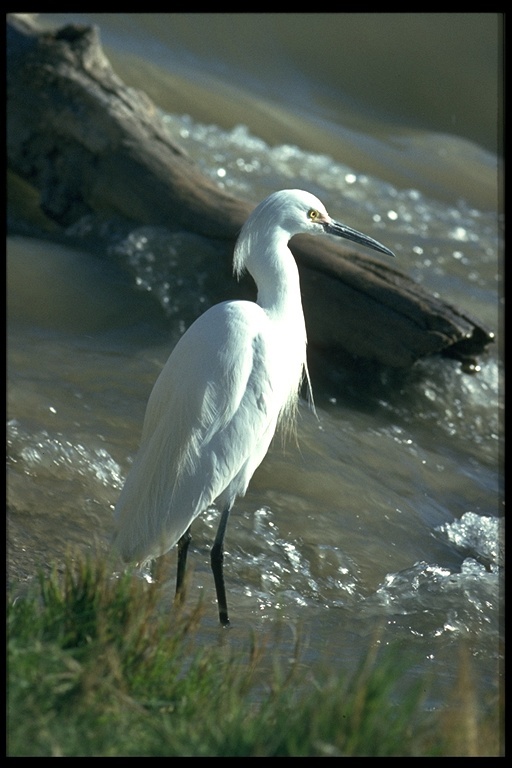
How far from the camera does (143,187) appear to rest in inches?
245

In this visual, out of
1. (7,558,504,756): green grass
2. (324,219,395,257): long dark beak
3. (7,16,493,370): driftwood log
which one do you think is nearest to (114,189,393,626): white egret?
(324,219,395,257): long dark beak

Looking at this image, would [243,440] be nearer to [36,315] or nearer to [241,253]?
[241,253]

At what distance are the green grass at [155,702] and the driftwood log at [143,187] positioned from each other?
128 inches

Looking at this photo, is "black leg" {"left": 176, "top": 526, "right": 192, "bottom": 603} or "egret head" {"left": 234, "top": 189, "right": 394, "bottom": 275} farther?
"egret head" {"left": 234, "top": 189, "right": 394, "bottom": 275}

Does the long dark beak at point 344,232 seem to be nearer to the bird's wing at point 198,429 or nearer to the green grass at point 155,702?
the bird's wing at point 198,429

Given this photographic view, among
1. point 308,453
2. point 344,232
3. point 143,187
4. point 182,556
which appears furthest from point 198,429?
point 143,187

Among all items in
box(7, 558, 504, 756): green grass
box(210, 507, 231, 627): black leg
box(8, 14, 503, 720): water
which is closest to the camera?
box(7, 558, 504, 756): green grass

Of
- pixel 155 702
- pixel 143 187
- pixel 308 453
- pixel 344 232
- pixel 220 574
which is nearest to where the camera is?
pixel 155 702

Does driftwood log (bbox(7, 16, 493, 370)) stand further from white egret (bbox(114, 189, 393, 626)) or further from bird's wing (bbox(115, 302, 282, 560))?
bird's wing (bbox(115, 302, 282, 560))

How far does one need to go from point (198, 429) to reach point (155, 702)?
1387 millimetres

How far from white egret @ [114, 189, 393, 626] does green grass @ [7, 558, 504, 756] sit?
963mm

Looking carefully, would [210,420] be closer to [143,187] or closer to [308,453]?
[308,453]

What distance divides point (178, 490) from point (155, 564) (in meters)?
0.70

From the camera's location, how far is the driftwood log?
5.48 meters
